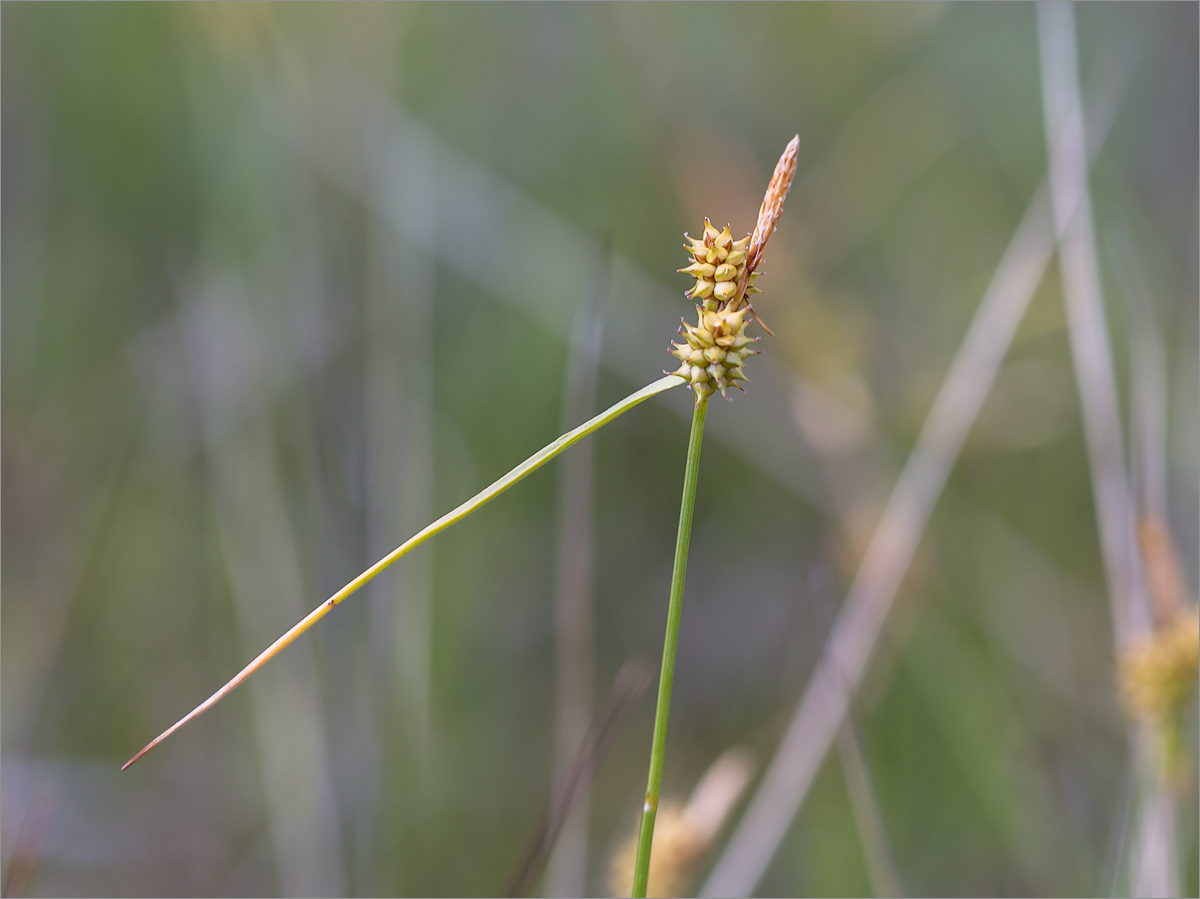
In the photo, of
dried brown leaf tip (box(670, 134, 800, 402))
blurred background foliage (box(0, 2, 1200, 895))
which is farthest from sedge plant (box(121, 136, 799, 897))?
blurred background foliage (box(0, 2, 1200, 895))

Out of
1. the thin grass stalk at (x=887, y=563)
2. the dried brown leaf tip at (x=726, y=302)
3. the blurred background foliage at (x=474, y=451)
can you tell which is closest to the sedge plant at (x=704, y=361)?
the dried brown leaf tip at (x=726, y=302)

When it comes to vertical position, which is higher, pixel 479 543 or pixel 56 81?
pixel 56 81

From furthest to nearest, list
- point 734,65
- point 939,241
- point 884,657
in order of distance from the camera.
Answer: point 734,65 → point 939,241 → point 884,657

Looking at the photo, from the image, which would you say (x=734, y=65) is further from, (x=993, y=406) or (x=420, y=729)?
(x=420, y=729)

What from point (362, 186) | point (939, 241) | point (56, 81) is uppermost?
point (56, 81)

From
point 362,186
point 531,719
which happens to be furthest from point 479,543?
point 362,186

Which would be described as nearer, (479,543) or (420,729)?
(420,729)
